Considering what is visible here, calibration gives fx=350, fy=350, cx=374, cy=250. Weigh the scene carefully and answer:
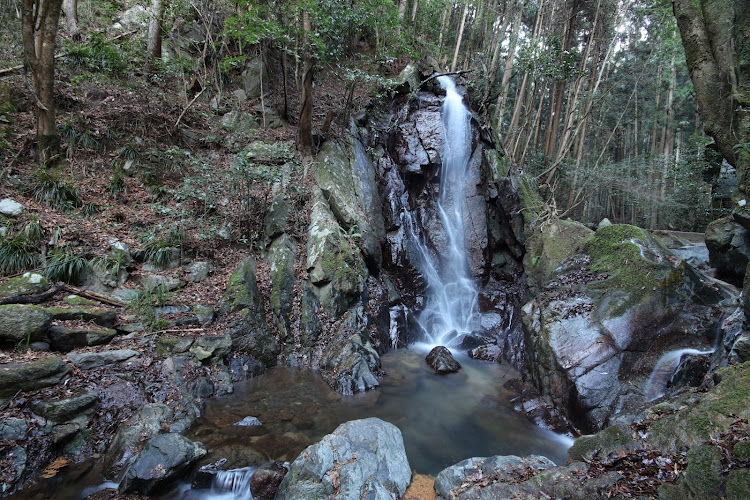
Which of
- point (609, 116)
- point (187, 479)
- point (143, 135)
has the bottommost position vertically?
point (187, 479)

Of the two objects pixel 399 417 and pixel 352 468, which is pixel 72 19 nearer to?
pixel 399 417

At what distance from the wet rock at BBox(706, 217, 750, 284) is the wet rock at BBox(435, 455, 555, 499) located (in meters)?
8.04

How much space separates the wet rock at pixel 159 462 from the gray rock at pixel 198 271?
3.79 meters

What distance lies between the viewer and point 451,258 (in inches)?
465

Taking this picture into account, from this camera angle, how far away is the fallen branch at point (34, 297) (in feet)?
16.6

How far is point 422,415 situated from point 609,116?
97.4 feet

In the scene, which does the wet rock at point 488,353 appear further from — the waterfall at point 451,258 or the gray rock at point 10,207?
the gray rock at point 10,207

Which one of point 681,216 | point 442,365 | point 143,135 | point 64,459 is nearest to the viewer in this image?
point 64,459

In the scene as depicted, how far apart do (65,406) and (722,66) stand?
1165 centimetres

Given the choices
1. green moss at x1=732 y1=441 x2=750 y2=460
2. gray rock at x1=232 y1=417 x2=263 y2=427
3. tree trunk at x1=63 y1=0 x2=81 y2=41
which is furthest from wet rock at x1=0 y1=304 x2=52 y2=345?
tree trunk at x1=63 y1=0 x2=81 y2=41

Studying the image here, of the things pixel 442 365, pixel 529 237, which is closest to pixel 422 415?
pixel 442 365

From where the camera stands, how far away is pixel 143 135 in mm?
9375

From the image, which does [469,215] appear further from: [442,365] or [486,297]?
[442,365]

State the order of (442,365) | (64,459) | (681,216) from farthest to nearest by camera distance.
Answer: (681,216) < (442,365) < (64,459)
